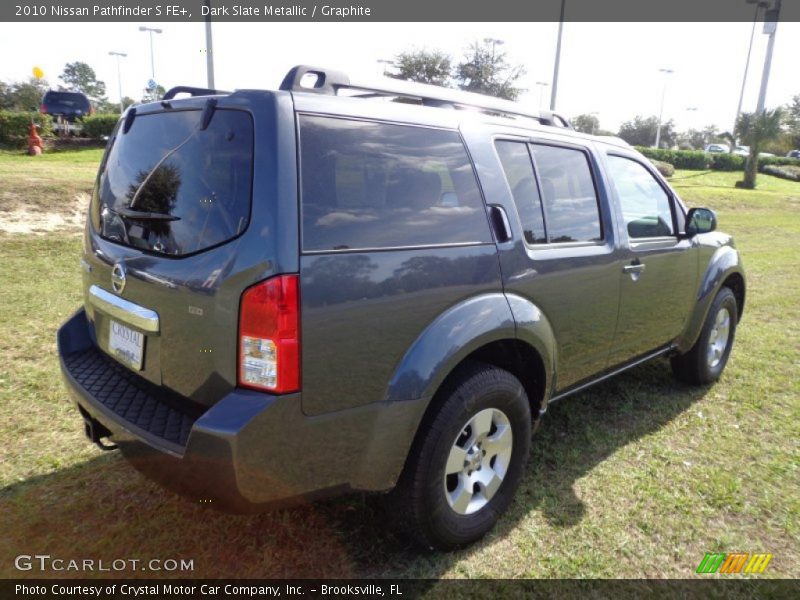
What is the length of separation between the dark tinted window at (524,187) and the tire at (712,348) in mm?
2203

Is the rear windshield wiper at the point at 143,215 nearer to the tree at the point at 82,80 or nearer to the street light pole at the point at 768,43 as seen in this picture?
the street light pole at the point at 768,43

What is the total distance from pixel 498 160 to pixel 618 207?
1.12 metres

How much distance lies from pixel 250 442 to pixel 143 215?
3.35 ft

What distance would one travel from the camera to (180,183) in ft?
7.06

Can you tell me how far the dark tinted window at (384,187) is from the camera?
6.49 feet

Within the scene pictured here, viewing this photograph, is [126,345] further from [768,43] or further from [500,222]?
[768,43]

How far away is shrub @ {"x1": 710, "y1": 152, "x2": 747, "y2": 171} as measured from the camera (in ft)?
118

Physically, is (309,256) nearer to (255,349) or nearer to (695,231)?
(255,349)

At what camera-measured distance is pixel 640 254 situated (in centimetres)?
344

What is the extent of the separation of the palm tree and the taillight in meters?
30.7

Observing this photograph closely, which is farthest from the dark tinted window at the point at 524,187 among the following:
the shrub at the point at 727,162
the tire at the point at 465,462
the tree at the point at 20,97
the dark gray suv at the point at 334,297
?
the shrub at the point at 727,162

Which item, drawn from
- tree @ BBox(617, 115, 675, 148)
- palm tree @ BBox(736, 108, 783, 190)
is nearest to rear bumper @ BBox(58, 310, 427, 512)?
palm tree @ BBox(736, 108, 783, 190)

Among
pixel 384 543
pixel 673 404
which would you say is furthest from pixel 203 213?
pixel 673 404

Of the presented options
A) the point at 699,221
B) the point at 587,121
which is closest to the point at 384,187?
the point at 699,221
